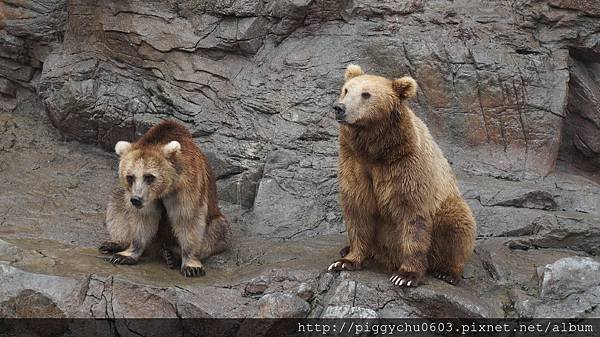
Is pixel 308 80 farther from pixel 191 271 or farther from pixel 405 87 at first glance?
pixel 191 271

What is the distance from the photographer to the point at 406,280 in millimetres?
7348

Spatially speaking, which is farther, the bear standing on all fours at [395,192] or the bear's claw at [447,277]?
the bear's claw at [447,277]

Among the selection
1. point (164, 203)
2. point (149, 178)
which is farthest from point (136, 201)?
point (164, 203)

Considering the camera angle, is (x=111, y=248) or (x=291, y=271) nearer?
(x=291, y=271)

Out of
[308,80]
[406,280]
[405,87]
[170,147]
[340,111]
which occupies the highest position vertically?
[405,87]

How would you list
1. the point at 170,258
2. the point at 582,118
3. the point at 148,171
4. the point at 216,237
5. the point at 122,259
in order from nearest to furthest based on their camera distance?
the point at 148,171 → the point at 122,259 → the point at 170,258 → the point at 216,237 → the point at 582,118

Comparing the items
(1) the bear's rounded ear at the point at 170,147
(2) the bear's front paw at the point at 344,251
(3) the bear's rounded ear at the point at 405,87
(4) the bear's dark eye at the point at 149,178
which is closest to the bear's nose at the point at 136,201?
(4) the bear's dark eye at the point at 149,178

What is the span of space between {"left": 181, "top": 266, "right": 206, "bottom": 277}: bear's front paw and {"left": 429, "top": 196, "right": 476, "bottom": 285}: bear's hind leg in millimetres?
2040

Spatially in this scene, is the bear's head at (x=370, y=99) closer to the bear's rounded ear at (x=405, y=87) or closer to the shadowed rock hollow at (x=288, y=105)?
the bear's rounded ear at (x=405, y=87)

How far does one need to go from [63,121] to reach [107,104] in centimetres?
61

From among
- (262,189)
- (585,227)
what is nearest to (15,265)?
(262,189)

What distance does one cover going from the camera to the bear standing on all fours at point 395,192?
24.2 feet

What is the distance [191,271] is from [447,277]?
2.25 metres

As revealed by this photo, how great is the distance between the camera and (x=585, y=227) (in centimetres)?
870
